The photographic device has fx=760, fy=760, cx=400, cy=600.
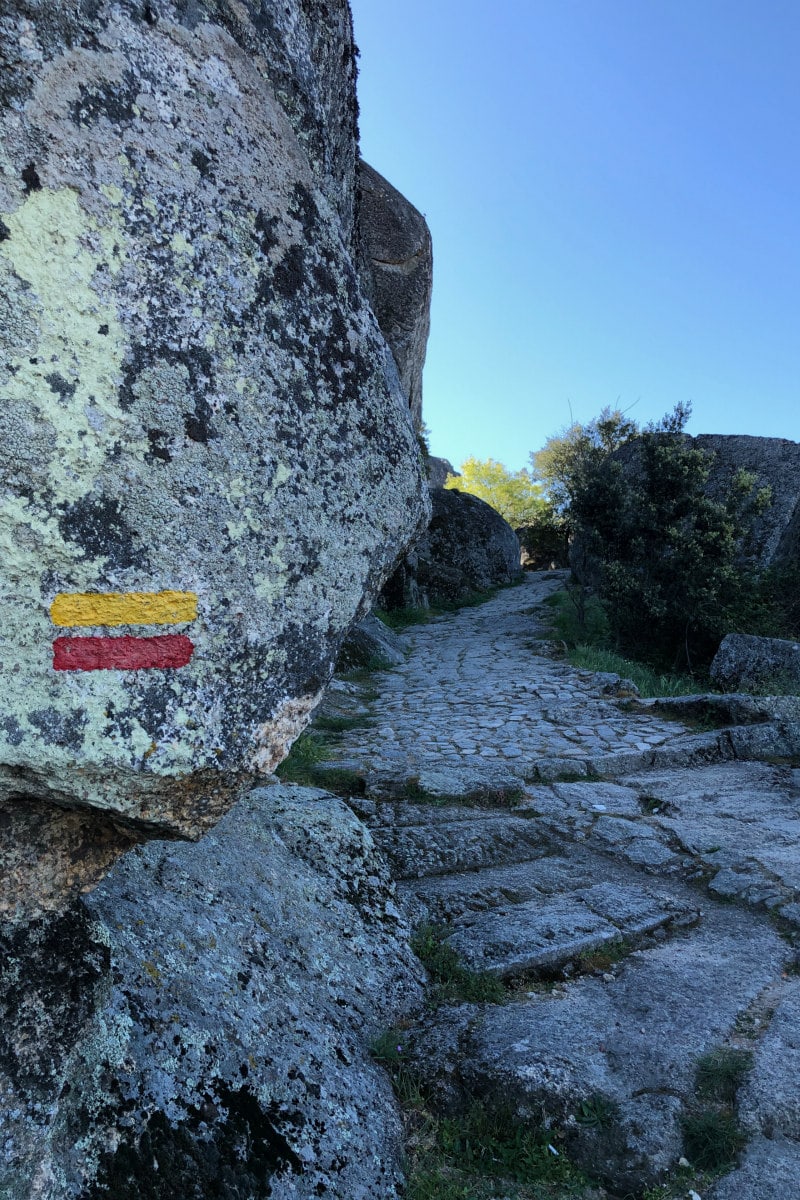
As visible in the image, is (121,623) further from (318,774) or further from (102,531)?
(318,774)

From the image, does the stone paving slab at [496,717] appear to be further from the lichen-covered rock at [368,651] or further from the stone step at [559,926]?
the stone step at [559,926]

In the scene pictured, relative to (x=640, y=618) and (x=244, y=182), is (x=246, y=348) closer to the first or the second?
(x=244, y=182)

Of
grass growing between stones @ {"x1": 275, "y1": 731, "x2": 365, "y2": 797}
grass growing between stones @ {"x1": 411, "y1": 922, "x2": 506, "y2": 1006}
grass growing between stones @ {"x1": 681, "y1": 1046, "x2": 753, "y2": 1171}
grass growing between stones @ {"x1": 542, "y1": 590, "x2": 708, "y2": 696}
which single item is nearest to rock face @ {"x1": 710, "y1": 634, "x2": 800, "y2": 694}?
grass growing between stones @ {"x1": 542, "y1": 590, "x2": 708, "y2": 696}

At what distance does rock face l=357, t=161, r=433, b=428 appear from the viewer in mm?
13211

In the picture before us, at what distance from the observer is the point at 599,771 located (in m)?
6.07

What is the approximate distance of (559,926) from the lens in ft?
11.1

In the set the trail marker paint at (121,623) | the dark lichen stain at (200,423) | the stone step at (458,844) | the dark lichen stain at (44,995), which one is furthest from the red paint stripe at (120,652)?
the stone step at (458,844)

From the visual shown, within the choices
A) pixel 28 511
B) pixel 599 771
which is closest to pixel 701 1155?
pixel 28 511

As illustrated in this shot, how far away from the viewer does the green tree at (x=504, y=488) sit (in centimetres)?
3819

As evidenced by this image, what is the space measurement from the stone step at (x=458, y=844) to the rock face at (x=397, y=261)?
10374 millimetres

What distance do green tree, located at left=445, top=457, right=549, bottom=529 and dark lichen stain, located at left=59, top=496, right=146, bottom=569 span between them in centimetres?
3528

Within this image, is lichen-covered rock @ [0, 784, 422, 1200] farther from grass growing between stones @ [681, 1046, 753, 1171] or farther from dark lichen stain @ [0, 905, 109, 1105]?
grass growing between stones @ [681, 1046, 753, 1171]

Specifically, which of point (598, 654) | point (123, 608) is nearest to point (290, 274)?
point (123, 608)

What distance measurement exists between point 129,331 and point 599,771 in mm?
5306
